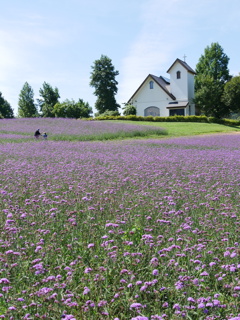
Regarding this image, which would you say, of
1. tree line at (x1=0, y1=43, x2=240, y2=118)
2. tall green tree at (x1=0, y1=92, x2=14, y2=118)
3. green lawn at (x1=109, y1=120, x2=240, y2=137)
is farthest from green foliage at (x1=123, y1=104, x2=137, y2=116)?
tall green tree at (x1=0, y1=92, x2=14, y2=118)

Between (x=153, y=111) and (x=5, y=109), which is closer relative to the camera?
(x=153, y=111)

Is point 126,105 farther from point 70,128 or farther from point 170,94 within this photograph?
point 70,128

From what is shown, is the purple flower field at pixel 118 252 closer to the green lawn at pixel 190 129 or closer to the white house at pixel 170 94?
the green lawn at pixel 190 129

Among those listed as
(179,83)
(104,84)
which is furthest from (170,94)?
(104,84)

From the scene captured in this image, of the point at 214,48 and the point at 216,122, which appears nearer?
the point at 216,122

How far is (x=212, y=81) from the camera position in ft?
189

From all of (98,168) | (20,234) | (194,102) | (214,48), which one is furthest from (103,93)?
(20,234)

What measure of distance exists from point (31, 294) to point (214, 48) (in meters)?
69.3

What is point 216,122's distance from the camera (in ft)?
164

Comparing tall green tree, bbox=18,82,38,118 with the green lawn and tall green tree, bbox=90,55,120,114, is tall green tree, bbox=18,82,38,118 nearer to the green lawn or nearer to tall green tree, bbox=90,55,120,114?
tall green tree, bbox=90,55,120,114

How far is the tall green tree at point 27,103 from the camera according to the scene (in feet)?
254

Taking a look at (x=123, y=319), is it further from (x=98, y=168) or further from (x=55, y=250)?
(x=98, y=168)

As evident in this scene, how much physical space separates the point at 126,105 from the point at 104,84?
9584 mm

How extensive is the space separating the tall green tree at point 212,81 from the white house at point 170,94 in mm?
1900
